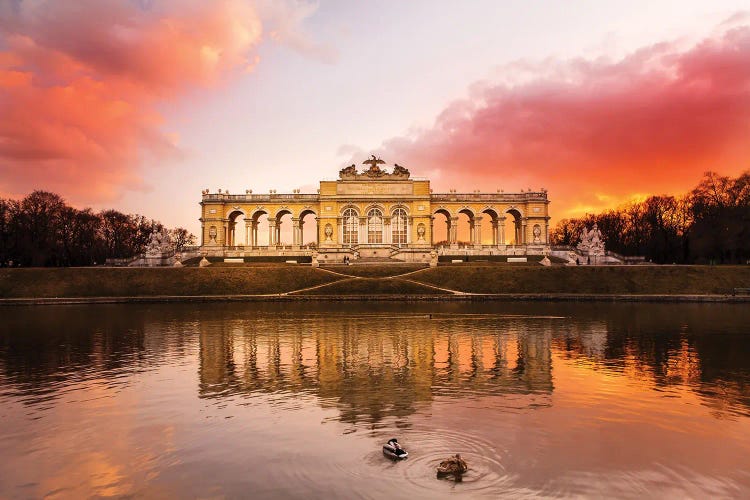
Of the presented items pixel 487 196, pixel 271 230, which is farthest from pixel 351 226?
pixel 487 196

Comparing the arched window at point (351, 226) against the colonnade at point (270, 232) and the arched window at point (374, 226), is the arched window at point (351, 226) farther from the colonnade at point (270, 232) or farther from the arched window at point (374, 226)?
the colonnade at point (270, 232)

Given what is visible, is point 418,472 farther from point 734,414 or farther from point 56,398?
point 56,398

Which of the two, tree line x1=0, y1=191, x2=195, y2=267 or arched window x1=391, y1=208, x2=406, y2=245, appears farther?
arched window x1=391, y1=208, x2=406, y2=245

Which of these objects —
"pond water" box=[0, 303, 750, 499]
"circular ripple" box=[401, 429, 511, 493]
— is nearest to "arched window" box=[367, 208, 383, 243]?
"pond water" box=[0, 303, 750, 499]

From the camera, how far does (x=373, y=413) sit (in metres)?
15.0

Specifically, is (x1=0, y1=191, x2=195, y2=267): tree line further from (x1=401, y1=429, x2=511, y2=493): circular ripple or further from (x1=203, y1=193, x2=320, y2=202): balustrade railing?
(x1=401, y1=429, x2=511, y2=493): circular ripple

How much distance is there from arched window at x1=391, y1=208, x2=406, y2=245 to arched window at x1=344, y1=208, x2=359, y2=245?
5621 millimetres

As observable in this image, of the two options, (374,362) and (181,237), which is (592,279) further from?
(181,237)

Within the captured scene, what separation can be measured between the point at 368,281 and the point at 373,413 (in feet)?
140

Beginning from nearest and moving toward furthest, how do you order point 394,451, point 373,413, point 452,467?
1. point 452,467
2. point 394,451
3. point 373,413

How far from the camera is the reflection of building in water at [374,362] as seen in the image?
1727 centimetres

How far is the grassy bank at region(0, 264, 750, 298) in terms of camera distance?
184 ft

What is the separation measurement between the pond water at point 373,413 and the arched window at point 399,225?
6061 cm

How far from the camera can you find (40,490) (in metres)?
10.5
